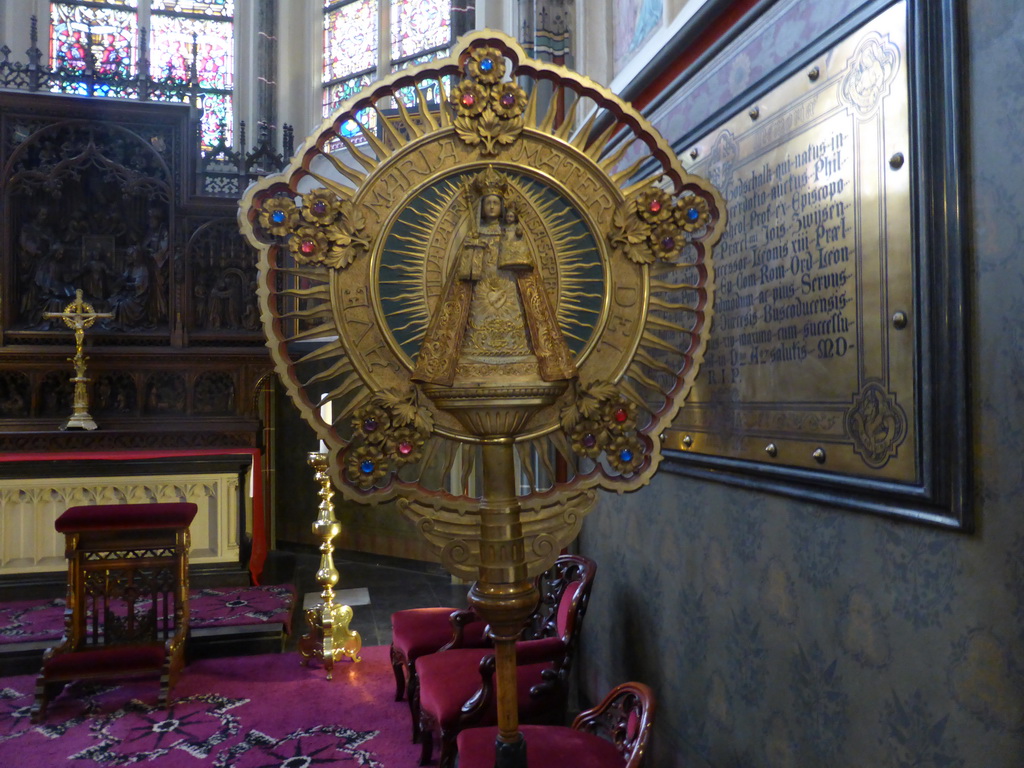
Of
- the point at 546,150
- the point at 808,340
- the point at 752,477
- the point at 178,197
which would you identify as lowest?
the point at 752,477

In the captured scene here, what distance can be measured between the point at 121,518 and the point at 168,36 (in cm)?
606

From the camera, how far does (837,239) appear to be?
1581mm

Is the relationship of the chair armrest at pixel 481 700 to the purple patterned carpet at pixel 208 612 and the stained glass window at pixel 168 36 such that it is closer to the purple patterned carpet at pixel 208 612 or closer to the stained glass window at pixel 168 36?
the purple patterned carpet at pixel 208 612

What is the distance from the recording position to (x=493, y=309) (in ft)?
4.75

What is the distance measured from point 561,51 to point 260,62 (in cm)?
519

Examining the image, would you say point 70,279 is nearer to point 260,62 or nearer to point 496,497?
point 260,62

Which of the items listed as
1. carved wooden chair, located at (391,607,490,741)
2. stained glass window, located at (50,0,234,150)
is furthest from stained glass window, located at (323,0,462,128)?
carved wooden chair, located at (391,607,490,741)

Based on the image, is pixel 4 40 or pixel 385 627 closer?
pixel 385 627

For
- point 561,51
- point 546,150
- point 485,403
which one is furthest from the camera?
point 561,51

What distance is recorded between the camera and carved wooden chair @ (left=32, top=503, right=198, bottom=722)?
11.7 feet

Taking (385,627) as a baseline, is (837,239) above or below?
above

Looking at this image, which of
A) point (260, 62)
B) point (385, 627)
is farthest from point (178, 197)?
point (385, 627)

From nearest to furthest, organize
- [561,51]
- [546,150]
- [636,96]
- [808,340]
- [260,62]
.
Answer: [546,150], [808,340], [636,96], [561,51], [260,62]

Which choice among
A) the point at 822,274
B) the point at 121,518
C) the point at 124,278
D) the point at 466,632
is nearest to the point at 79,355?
the point at 124,278
